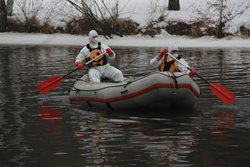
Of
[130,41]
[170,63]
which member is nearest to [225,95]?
[170,63]

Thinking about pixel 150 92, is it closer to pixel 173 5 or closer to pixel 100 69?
pixel 100 69

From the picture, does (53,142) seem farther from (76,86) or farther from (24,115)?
(76,86)

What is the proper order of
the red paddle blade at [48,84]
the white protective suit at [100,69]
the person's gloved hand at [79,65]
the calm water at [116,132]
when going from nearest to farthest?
the calm water at [116,132]
the person's gloved hand at [79,65]
the white protective suit at [100,69]
the red paddle blade at [48,84]

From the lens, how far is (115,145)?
8383 mm

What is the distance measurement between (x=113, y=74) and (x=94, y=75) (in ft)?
1.36

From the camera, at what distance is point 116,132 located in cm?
925

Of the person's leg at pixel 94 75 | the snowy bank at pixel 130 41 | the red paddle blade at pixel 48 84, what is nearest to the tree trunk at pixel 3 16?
the snowy bank at pixel 130 41

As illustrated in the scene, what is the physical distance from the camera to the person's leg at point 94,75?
12534mm

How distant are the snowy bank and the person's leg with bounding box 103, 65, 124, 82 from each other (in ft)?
50.5

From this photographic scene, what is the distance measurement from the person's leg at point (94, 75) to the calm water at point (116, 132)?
737 millimetres

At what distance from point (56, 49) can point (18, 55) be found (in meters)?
3.70

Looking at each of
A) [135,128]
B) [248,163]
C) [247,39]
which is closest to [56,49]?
[247,39]

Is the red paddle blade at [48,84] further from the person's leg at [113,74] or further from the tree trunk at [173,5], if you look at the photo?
the tree trunk at [173,5]

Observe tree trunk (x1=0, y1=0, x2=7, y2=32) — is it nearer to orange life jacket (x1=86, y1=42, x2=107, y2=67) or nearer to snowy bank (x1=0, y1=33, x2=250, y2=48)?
snowy bank (x1=0, y1=33, x2=250, y2=48)
